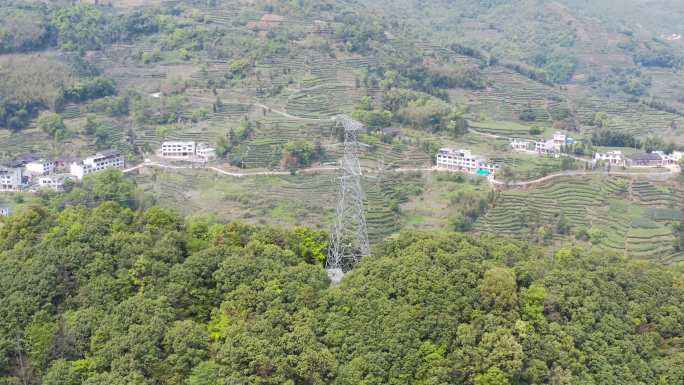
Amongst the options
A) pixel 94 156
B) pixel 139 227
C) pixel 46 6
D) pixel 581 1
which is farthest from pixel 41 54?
pixel 581 1

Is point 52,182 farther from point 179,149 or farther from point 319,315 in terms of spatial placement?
point 319,315

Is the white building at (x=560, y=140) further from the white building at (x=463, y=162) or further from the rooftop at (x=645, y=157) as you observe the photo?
the white building at (x=463, y=162)

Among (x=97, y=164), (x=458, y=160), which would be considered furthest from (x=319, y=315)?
(x=97, y=164)

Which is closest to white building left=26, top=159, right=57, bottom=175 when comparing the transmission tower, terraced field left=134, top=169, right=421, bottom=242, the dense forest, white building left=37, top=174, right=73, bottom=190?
white building left=37, top=174, right=73, bottom=190

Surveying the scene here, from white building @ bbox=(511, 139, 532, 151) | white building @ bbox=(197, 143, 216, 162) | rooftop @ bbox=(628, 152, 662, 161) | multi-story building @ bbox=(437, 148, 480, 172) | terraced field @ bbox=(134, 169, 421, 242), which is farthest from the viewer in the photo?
white building @ bbox=(511, 139, 532, 151)

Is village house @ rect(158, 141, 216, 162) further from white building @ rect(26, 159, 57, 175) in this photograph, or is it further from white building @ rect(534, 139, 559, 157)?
white building @ rect(534, 139, 559, 157)

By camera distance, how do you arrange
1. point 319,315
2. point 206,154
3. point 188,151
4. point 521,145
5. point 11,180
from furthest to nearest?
point 521,145, point 188,151, point 206,154, point 11,180, point 319,315

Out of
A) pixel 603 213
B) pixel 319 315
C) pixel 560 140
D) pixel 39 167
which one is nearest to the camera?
pixel 319 315
